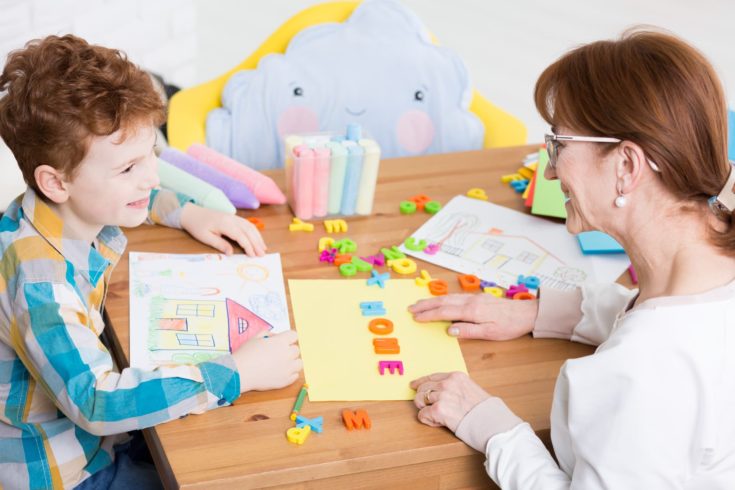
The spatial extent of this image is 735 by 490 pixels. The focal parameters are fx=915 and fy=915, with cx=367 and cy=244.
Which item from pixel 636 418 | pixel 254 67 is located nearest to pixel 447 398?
pixel 636 418

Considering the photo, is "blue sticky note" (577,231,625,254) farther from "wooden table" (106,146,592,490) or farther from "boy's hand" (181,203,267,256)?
"boy's hand" (181,203,267,256)

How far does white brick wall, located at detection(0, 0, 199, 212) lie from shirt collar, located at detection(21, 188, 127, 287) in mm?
957

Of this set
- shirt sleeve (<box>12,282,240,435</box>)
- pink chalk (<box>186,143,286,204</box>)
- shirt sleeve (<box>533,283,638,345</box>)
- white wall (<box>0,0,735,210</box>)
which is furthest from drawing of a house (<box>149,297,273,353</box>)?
white wall (<box>0,0,735,210</box>)

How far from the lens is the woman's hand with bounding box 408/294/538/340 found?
1.50 meters

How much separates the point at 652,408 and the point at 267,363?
0.54 meters

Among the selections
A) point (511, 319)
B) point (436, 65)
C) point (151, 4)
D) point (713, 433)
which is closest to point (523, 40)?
point (151, 4)

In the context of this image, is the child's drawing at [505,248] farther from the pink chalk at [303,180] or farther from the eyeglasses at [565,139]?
the eyeglasses at [565,139]

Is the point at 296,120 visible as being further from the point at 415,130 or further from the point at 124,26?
the point at 124,26

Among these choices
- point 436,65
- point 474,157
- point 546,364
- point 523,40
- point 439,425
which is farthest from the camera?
point 523,40

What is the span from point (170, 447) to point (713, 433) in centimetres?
70

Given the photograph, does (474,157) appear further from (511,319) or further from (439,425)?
(439,425)

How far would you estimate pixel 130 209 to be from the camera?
1386 mm

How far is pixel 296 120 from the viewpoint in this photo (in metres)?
2.28

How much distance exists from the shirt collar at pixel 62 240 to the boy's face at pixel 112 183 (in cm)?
3
